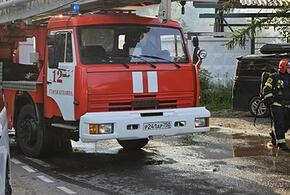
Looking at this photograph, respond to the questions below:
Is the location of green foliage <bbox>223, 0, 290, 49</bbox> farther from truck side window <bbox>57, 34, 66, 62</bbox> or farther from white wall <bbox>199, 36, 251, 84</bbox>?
white wall <bbox>199, 36, 251, 84</bbox>

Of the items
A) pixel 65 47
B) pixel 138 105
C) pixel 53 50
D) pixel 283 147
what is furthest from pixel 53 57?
pixel 283 147

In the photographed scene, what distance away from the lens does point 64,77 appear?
901 centimetres

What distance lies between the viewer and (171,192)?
7.41 m

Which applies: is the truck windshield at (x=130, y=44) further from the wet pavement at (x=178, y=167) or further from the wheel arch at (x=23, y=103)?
the wet pavement at (x=178, y=167)

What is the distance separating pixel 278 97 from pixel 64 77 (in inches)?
171

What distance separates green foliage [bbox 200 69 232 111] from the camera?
18344mm

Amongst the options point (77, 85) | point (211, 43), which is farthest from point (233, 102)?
point (77, 85)

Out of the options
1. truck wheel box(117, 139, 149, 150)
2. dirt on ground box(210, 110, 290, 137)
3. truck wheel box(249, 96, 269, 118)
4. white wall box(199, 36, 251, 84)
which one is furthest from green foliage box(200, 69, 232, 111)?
truck wheel box(117, 139, 149, 150)

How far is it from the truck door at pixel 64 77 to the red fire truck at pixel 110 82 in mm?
15

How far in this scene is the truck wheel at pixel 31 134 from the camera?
9734 mm

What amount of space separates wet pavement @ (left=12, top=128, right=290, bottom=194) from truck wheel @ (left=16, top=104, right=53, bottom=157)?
18 cm

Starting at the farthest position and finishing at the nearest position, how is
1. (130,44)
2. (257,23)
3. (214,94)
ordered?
(214,94), (130,44), (257,23)

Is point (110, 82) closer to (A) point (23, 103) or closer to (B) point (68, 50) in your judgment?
(B) point (68, 50)

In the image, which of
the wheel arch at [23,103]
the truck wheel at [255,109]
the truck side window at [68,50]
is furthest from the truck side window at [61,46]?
the truck wheel at [255,109]
